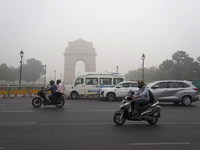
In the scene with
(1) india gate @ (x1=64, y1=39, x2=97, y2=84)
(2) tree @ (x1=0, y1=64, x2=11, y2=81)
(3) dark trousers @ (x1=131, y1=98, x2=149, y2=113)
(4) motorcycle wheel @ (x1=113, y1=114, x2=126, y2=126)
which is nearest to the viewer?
(3) dark trousers @ (x1=131, y1=98, x2=149, y2=113)

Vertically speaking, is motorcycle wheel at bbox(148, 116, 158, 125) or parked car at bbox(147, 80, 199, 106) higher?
parked car at bbox(147, 80, 199, 106)

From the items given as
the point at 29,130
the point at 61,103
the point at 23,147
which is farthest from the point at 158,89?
the point at 23,147

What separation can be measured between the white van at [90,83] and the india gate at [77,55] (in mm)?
49268

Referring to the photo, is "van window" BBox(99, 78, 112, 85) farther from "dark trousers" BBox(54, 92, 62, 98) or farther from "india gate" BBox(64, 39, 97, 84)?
"india gate" BBox(64, 39, 97, 84)

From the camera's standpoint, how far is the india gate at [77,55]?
6588 centimetres

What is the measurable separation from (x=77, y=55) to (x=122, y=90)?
172ft

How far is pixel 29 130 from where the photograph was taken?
5668mm

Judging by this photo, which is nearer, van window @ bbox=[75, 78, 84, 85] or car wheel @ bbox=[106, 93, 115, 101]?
car wheel @ bbox=[106, 93, 115, 101]

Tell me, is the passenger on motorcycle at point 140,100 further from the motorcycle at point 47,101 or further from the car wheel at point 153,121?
the motorcycle at point 47,101

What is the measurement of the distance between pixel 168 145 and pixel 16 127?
13.4 feet

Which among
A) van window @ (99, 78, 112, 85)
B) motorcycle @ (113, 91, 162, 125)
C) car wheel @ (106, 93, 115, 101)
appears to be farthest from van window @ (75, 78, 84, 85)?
motorcycle @ (113, 91, 162, 125)

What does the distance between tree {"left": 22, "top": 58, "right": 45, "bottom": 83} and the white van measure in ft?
197

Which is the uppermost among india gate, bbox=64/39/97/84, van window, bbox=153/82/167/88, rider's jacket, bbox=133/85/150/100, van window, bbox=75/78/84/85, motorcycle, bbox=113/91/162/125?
india gate, bbox=64/39/97/84

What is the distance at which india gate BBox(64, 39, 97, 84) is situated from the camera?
6588cm
